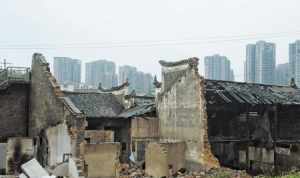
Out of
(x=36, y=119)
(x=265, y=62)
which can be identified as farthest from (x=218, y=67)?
(x=36, y=119)

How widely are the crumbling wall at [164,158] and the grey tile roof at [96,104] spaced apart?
19.5ft

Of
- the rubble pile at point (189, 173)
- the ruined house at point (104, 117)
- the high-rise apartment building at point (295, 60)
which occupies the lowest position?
the rubble pile at point (189, 173)

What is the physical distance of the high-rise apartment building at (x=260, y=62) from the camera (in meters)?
61.3

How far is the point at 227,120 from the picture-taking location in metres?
21.3

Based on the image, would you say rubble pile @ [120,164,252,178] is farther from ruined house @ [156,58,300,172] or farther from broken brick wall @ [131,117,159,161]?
Answer: broken brick wall @ [131,117,159,161]

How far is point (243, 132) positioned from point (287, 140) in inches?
101

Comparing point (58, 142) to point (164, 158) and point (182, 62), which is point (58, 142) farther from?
point (182, 62)

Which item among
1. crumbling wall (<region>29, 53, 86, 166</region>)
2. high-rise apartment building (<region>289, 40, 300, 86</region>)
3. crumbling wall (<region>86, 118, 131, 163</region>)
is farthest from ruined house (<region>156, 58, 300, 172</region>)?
high-rise apartment building (<region>289, 40, 300, 86</region>)

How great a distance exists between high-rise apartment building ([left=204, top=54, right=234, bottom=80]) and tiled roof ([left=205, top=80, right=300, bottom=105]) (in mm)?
51018

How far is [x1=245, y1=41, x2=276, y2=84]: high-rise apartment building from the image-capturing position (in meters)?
61.3

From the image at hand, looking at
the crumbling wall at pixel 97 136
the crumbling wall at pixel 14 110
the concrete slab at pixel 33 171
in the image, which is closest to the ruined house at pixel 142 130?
the crumbling wall at pixel 97 136

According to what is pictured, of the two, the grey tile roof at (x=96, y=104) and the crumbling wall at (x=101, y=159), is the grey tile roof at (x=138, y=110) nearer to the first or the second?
the grey tile roof at (x=96, y=104)

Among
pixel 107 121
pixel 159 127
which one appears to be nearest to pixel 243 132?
pixel 159 127

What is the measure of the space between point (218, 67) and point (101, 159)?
60411mm
